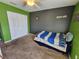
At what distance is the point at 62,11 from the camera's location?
4094mm

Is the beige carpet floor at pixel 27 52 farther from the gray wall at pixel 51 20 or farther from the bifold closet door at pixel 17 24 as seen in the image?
the gray wall at pixel 51 20

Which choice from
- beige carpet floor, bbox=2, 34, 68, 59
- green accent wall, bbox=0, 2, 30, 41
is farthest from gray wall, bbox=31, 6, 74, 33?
green accent wall, bbox=0, 2, 30, 41

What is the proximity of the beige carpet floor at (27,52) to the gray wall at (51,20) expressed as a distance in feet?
4.52

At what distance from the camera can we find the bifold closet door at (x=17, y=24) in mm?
3785

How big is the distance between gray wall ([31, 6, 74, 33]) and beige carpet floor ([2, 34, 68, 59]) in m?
1.38

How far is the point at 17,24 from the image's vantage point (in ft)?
13.6

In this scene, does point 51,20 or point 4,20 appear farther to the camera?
point 51,20

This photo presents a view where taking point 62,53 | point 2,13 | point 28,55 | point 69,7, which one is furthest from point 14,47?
point 69,7

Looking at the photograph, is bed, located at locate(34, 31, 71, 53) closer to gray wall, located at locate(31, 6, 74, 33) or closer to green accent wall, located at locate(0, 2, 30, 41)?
gray wall, located at locate(31, 6, 74, 33)

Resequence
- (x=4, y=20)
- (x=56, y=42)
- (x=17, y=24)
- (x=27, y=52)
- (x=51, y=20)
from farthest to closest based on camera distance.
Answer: (x=51, y=20) → (x=17, y=24) → (x=4, y=20) → (x=56, y=42) → (x=27, y=52)

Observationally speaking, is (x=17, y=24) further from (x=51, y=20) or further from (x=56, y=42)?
(x=56, y=42)

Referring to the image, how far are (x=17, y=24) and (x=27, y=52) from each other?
70.1 inches

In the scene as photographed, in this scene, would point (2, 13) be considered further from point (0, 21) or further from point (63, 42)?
point (63, 42)

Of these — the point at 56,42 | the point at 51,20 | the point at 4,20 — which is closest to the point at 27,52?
the point at 56,42
